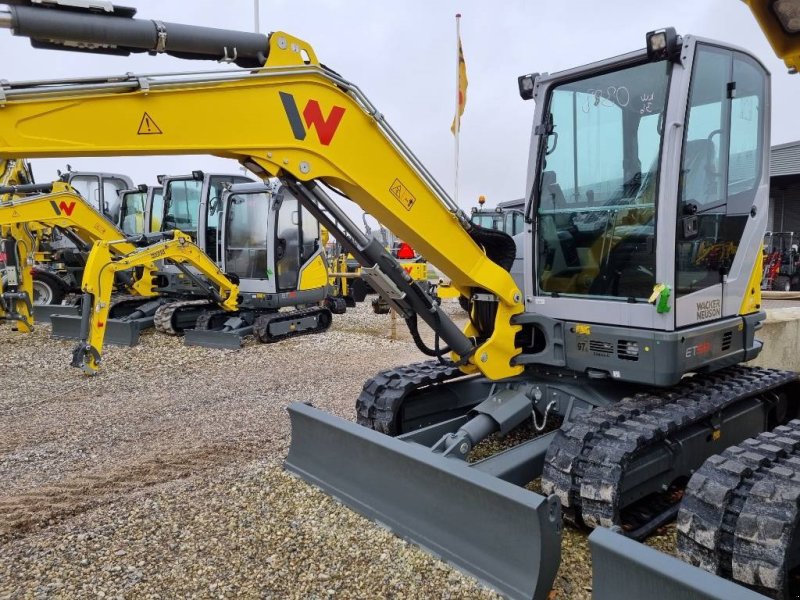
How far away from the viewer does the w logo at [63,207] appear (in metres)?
10.2

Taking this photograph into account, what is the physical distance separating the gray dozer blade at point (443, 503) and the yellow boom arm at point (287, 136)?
104 cm

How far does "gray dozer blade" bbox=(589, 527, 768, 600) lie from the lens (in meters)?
2.03

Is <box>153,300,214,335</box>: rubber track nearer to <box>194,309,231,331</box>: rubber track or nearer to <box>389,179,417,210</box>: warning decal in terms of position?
<box>194,309,231,331</box>: rubber track

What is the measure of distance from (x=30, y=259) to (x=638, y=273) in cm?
1061

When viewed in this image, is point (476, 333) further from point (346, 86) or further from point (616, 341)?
point (346, 86)

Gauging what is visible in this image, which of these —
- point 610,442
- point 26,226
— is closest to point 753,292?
point 610,442

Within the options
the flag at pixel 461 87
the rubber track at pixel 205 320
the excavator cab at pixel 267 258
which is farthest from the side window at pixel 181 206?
the flag at pixel 461 87

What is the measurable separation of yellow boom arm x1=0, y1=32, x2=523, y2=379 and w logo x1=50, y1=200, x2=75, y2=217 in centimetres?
848

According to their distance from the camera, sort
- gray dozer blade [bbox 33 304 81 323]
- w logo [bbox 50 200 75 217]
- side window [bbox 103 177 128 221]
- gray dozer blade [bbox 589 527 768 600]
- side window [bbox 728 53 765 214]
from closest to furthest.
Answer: gray dozer blade [bbox 589 527 768 600], side window [bbox 728 53 765 214], w logo [bbox 50 200 75 217], gray dozer blade [bbox 33 304 81 323], side window [bbox 103 177 128 221]

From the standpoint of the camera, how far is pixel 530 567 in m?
2.71

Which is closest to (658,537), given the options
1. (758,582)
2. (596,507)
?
(596,507)

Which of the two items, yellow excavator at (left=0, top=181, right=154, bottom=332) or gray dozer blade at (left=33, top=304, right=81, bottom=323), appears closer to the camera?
yellow excavator at (left=0, top=181, right=154, bottom=332)

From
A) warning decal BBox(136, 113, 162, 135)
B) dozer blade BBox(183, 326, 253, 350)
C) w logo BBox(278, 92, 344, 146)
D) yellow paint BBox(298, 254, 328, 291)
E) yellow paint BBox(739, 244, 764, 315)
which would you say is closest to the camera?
warning decal BBox(136, 113, 162, 135)

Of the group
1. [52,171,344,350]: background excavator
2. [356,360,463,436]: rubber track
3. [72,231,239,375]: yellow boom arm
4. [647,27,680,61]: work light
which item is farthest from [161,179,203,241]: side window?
[647,27,680,61]: work light
